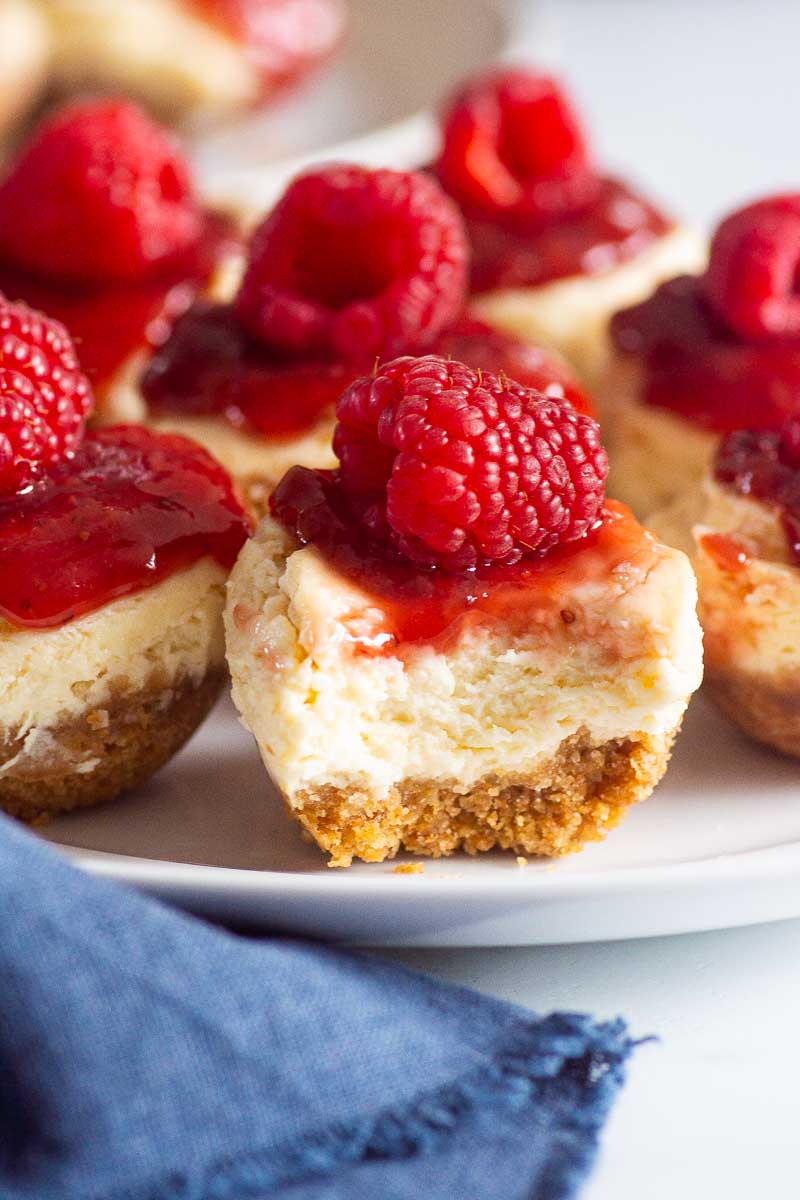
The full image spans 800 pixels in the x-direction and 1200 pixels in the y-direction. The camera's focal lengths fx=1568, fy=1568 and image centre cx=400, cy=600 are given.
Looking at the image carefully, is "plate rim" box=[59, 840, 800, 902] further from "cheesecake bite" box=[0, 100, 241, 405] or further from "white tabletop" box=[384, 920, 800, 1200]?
"cheesecake bite" box=[0, 100, 241, 405]

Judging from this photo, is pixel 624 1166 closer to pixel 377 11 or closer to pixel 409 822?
pixel 409 822

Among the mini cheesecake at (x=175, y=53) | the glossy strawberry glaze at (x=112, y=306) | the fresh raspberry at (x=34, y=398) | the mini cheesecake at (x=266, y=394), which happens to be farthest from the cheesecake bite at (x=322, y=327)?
the mini cheesecake at (x=175, y=53)

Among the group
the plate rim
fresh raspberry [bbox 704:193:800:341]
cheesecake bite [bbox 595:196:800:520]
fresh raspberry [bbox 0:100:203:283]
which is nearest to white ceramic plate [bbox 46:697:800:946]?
the plate rim

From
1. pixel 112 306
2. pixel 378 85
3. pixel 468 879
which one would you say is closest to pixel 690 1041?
pixel 468 879

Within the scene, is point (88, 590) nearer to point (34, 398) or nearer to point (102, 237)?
point (34, 398)

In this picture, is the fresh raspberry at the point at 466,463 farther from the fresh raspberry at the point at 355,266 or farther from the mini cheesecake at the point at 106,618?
the fresh raspberry at the point at 355,266

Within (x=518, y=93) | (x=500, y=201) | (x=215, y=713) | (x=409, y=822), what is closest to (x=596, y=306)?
(x=500, y=201)

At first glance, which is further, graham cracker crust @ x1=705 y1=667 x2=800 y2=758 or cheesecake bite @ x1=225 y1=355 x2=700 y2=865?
graham cracker crust @ x1=705 y1=667 x2=800 y2=758
